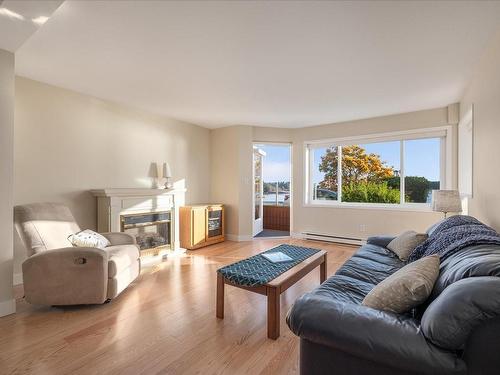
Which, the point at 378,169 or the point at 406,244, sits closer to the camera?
the point at 406,244

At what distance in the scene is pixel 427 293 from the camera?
127cm

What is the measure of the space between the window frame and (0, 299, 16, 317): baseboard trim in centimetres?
447

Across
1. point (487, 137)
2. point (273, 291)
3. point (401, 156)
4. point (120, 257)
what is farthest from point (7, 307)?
point (401, 156)

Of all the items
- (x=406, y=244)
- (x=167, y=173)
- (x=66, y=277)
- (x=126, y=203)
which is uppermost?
(x=167, y=173)

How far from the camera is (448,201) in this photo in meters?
3.01

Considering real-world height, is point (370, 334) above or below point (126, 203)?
below

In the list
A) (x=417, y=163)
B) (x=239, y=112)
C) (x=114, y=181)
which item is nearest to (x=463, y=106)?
(x=417, y=163)

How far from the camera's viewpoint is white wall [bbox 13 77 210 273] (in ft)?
9.87

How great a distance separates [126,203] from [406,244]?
134 inches

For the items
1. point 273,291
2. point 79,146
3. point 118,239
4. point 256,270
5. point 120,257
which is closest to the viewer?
point 273,291

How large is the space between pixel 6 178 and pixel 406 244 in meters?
3.67

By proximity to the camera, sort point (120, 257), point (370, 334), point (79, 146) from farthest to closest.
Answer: point (79, 146) < point (120, 257) < point (370, 334)

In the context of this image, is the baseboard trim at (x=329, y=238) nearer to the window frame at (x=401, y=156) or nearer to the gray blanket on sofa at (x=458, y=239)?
the window frame at (x=401, y=156)

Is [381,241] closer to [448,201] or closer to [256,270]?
[448,201]
